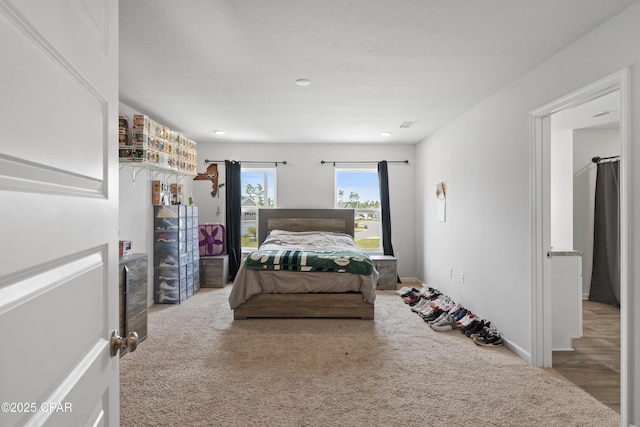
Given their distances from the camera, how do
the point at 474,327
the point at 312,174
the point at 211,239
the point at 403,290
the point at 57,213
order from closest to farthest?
the point at 57,213, the point at 474,327, the point at 403,290, the point at 211,239, the point at 312,174

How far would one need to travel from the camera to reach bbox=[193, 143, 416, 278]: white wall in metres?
6.18

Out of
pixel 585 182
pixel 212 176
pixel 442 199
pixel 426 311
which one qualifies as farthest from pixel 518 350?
pixel 212 176

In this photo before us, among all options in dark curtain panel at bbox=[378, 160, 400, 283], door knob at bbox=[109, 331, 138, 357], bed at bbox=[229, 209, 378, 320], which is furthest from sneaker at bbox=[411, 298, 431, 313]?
door knob at bbox=[109, 331, 138, 357]

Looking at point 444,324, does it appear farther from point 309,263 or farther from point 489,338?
point 309,263

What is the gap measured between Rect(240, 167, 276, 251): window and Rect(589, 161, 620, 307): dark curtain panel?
484 centimetres

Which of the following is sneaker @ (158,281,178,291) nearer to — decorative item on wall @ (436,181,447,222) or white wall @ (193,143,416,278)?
white wall @ (193,143,416,278)

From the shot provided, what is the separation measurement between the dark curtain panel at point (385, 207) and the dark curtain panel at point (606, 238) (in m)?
2.76

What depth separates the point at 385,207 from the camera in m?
6.11

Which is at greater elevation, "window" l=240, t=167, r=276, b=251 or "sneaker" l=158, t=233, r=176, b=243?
"window" l=240, t=167, r=276, b=251

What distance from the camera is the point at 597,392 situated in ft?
8.13

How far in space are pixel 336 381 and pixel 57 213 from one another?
2.38 metres

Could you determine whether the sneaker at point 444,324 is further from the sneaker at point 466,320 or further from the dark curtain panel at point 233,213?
the dark curtain panel at point 233,213

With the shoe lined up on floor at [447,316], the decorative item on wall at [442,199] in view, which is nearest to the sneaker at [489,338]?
the shoe lined up on floor at [447,316]

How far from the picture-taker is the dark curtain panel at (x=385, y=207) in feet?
20.0
